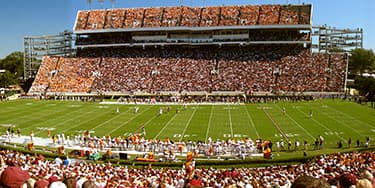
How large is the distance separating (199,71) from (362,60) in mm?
36669

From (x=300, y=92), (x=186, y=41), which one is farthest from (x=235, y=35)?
(x=300, y=92)

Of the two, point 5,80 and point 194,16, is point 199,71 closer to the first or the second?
point 194,16

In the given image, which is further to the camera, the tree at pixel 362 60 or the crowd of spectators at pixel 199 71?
the tree at pixel 362 60

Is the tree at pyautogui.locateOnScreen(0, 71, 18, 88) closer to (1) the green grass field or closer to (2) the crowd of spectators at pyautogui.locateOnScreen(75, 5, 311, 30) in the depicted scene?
(2) the crowd of spectators at pyautogui.locateOnScreen(75, 5, 311, 30)

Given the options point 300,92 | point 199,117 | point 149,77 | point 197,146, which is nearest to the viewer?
point 197,146

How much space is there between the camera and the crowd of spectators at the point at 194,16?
6781 centimetres

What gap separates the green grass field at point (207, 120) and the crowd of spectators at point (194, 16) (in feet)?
79.0

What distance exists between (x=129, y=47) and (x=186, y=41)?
1105cm

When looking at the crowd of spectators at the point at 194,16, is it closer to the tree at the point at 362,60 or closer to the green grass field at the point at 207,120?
the tree at the point at 362,60

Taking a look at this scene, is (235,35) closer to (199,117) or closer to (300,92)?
(300,92)

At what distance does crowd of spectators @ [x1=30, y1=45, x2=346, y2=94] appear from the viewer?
57.2 metres

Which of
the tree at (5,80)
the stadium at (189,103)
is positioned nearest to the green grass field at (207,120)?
the stadium at (189,103)

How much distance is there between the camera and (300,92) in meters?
53.9

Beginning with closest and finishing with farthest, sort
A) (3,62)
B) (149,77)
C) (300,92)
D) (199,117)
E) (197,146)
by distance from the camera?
(197,146) < (199,117) < (300,92) < (149,77) < (3,62)
